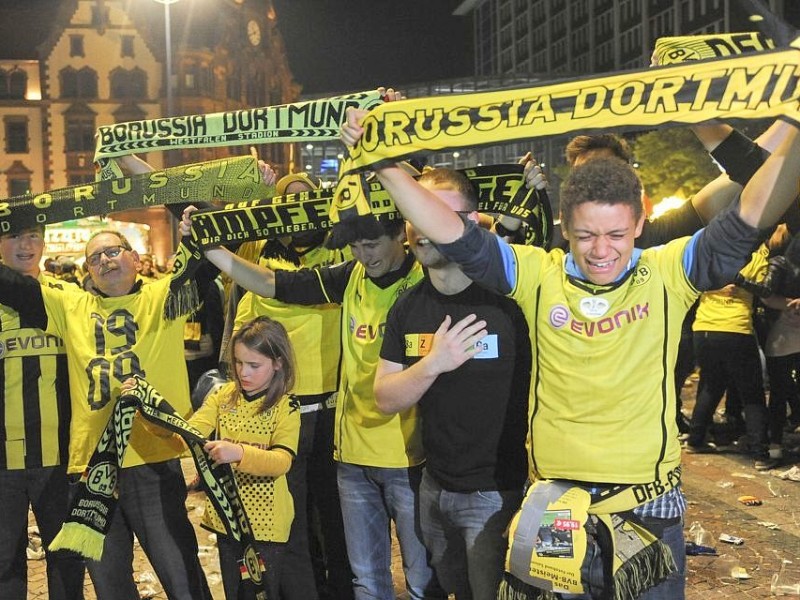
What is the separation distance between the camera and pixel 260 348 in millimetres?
4188

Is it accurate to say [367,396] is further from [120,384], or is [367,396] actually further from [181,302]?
[120,384]

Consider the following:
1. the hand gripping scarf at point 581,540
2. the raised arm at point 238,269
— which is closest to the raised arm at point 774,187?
the hand gripping scarf at point 581,540

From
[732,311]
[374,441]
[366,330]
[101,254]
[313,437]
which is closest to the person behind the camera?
[374,441]

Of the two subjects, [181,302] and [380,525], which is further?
[181,302]

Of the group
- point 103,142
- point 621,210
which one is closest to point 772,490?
point 621,210

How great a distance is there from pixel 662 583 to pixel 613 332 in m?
0.80

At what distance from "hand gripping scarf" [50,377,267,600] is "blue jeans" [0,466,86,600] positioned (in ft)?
1.46

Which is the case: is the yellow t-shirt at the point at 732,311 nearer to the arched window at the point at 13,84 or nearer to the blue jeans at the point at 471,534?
the blue jeans at the point at 471,534

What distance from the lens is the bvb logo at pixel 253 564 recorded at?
392 centimetres

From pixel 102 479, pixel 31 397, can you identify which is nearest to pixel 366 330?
pixel 102 479

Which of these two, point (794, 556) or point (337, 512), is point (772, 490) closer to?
point (794, 556)

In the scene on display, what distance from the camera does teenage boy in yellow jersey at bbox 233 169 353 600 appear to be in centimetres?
434

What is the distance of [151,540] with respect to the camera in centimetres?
426

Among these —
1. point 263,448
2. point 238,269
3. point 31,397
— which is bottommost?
point 263,448
